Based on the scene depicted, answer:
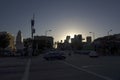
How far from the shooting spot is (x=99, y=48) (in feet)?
401

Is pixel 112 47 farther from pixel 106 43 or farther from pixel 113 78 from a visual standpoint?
pixel 113 78

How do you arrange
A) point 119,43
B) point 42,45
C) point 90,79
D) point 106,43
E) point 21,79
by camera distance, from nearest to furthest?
point 90,79, point 21,79, point 119,43, point 106,43, point 42,45

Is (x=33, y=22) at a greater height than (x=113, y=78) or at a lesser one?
greater

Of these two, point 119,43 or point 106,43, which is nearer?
point 119,43

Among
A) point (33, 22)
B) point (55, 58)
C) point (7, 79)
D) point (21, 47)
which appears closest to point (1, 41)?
point (21, 47)

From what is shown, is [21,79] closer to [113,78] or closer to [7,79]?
[7,79]

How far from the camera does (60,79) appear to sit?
1836 cm

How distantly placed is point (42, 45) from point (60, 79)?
14936cm

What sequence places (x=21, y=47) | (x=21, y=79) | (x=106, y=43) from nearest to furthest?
(x=21, y=79)
(x=21, y=47)
(x=106, y=43)

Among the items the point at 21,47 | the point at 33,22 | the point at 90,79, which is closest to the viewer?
the point at 90,79

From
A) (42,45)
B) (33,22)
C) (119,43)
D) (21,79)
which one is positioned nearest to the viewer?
(21,79)

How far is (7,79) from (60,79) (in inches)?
146

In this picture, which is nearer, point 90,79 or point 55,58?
point 90,79

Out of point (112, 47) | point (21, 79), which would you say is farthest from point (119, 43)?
point (21, 79)
